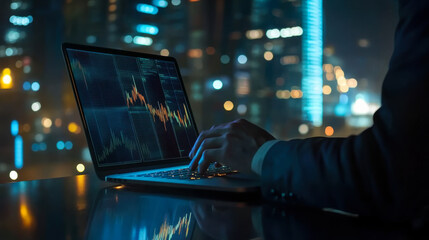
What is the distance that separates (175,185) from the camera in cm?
77

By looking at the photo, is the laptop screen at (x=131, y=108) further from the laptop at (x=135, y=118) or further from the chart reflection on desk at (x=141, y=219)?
the chart reflection on desk at (x=141, y=219)

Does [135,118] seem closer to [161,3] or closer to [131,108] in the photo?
[131,108]

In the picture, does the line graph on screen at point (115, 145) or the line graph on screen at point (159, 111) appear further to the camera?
the line graph on screen at point (159, 111)

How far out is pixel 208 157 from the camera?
0.80 m

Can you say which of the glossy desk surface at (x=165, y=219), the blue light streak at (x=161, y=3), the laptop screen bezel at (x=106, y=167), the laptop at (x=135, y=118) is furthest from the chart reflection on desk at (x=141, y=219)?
the blue light streak at (x=161, y=3)

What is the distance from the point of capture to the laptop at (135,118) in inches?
36.4

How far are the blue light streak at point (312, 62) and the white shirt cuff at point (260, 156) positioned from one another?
3.00 m

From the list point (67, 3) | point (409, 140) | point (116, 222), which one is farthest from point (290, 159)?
point (67, 3)

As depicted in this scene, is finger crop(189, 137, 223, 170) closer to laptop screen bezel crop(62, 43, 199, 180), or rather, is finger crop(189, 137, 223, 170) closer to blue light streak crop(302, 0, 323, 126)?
laptop screen bezel crop(62, 43, 199, 180)

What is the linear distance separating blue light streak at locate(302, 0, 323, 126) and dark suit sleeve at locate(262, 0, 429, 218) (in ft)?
10.1

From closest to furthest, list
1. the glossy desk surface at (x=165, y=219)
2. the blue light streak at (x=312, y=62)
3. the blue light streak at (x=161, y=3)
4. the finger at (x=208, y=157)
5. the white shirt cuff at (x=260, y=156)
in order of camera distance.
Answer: the glossy desk surface at (x=165, y=219) → the white shirt cuff at (x=260, y=156) → the finger at (x=208, y=157) → the blue light streak at (x=312, y=62) → the blue light streak at (x=161, y=3)

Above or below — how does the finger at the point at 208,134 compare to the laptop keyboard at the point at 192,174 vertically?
above

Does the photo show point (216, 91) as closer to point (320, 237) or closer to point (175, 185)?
point (175, 185)

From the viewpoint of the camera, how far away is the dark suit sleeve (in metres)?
0.52
